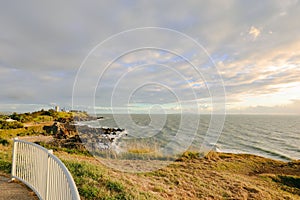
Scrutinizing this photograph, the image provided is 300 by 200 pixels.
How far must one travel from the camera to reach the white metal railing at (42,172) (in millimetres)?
2627

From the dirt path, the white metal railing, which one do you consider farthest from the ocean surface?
the dirt path

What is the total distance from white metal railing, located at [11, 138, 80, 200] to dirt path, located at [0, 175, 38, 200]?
18 cm

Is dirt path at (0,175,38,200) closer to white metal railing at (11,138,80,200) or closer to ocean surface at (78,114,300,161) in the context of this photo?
white metal railing at (11,138,80,200)

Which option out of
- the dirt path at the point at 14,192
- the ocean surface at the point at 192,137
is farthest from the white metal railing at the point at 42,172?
the ocean surface at the point at 192,137

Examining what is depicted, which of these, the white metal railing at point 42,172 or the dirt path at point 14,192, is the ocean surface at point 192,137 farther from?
the dirt path at point 14,192

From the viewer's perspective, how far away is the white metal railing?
8.62ft

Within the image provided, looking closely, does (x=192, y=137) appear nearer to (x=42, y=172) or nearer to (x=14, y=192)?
(x=14, y=192)

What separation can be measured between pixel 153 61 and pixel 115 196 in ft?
18.6

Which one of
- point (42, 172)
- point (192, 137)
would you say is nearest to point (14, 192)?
point (42, 172)

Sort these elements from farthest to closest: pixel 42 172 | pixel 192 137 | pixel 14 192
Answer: pixel 192 137 → pixel 14 192 → pixel 42 172

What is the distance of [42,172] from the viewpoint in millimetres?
3830

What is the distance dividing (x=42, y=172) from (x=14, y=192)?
142 centimetres

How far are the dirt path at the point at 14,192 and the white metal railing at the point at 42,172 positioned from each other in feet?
0.58

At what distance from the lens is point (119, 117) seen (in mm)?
9398
